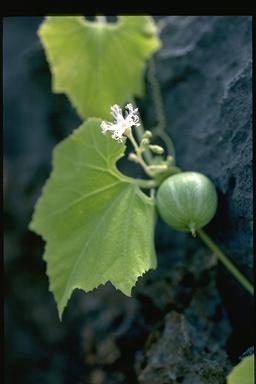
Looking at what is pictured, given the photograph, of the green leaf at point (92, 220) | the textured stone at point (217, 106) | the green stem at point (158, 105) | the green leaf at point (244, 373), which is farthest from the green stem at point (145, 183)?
the green leaf at point (244, 373)

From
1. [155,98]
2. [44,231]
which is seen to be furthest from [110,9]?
[44,231]

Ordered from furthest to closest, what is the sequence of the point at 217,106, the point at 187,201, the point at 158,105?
the point at 158,105
the point at 217,106
the point at 187,201

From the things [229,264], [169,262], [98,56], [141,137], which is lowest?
[169,262]

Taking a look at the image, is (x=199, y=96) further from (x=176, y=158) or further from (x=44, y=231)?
(x=44, y=231)

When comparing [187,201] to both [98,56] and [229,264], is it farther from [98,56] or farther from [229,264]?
[98,56]

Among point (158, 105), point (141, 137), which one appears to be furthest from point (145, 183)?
point (158, 105)
